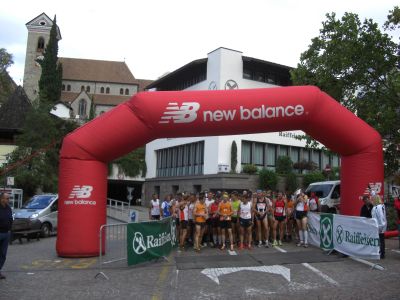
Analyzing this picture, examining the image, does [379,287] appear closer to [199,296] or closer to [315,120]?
[199,296]

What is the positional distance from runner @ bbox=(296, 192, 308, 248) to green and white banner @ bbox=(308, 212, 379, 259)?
0.38 m

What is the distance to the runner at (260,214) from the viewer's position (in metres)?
13.6

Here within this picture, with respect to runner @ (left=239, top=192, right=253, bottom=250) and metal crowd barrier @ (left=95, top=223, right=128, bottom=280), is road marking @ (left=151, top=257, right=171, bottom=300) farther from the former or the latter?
runner @ (left=239, top=192, right=253, bottom=250)

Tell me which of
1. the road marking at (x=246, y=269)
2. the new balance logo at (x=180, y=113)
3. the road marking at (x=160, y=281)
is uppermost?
the new balance logo at (x=180, y=113)

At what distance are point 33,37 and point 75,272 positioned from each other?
271 ft

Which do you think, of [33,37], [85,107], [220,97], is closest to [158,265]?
[220,97]

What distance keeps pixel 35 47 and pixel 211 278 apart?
274 feet

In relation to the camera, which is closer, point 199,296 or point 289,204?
point 199,296

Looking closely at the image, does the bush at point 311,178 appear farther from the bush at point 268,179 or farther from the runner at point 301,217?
the runner at point 301,217

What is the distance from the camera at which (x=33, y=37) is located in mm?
83188

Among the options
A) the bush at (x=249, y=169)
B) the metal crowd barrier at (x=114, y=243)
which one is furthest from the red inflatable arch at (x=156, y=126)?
the bush at (x=249, y=169)

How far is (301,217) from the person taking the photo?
44.4 ft

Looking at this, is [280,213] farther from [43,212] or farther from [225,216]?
[43,212]

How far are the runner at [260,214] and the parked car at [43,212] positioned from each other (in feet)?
27.9
